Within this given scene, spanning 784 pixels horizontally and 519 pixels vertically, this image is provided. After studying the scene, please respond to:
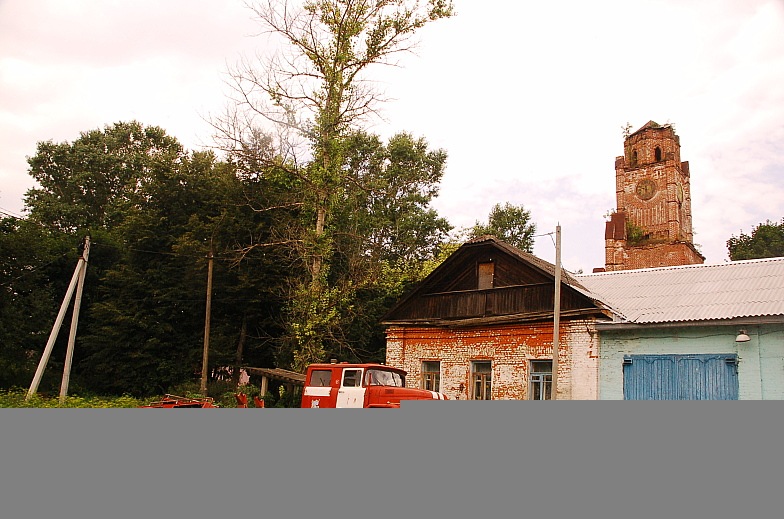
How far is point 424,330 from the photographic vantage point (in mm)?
19359

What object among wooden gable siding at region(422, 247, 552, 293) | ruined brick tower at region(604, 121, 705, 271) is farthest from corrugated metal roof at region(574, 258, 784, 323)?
ruined brick tower at region(604, 121, 705, 271)

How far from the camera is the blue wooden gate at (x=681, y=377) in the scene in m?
14.0

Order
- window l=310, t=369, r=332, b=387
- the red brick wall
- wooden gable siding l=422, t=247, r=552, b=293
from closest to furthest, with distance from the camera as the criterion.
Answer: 1. window l=310, t=369, r=332, b=387
2. the red brick wall
3. wooden gable siding l=422, t=247, r=552, b=293

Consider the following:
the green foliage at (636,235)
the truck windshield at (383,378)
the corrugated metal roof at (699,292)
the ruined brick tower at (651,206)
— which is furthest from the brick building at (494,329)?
the green foliage at (636,235)

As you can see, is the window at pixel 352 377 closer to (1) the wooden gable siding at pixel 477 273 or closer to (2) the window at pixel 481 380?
(2) the window at pixel 481 380

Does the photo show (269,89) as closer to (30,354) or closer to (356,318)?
(356,318)

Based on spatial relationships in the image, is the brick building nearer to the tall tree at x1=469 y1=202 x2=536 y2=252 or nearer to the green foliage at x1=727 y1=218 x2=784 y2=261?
the tall tree at x1=469 y1=202 x2=536 y2=252

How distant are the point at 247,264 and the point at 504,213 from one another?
50.3ft

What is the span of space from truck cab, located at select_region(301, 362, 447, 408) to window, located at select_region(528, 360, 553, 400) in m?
4.42

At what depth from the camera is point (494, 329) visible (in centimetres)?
1778

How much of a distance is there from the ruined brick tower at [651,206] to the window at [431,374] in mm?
25700

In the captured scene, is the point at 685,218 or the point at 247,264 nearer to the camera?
the point at 247,264

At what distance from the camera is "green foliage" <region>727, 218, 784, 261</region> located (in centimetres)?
3759

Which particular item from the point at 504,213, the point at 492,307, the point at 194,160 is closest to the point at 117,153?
the point at 194,160
